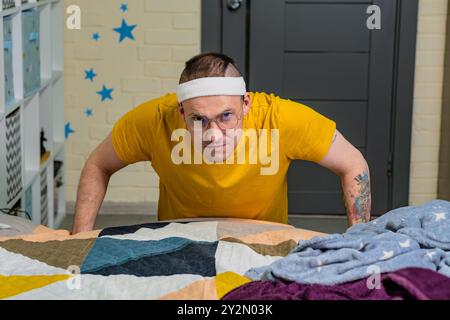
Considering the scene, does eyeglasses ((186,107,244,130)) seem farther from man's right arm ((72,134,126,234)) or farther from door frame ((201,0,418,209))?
door frame ((201,0,418,209))

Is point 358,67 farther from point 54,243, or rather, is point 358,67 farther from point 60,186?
point 54,243

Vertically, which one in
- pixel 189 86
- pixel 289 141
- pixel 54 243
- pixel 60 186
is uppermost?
pixel 189 86

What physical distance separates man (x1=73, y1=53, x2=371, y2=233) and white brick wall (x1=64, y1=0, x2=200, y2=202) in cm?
195

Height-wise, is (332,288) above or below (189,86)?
below

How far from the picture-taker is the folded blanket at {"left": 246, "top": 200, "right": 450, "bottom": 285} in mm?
1734

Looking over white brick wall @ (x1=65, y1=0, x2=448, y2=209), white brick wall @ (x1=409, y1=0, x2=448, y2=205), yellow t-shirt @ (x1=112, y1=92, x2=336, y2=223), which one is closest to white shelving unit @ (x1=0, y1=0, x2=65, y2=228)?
white brick wall @ (x1=65, y1=0, x2=448, y2=209)

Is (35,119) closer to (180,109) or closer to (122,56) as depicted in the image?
(122,56)

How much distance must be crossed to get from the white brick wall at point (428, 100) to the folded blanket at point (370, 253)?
8.70 feet

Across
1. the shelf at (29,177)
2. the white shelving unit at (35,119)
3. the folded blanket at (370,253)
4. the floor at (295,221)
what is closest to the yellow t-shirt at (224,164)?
the folded blanket at (370,253)

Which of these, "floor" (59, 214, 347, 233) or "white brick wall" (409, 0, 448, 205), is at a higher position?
"white brick wall" (409, 0, 448, 205)

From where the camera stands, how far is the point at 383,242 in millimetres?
1816

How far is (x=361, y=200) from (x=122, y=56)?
230 centimetres

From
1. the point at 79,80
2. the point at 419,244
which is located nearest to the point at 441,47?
the point at 79,80

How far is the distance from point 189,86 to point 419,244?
79cm
